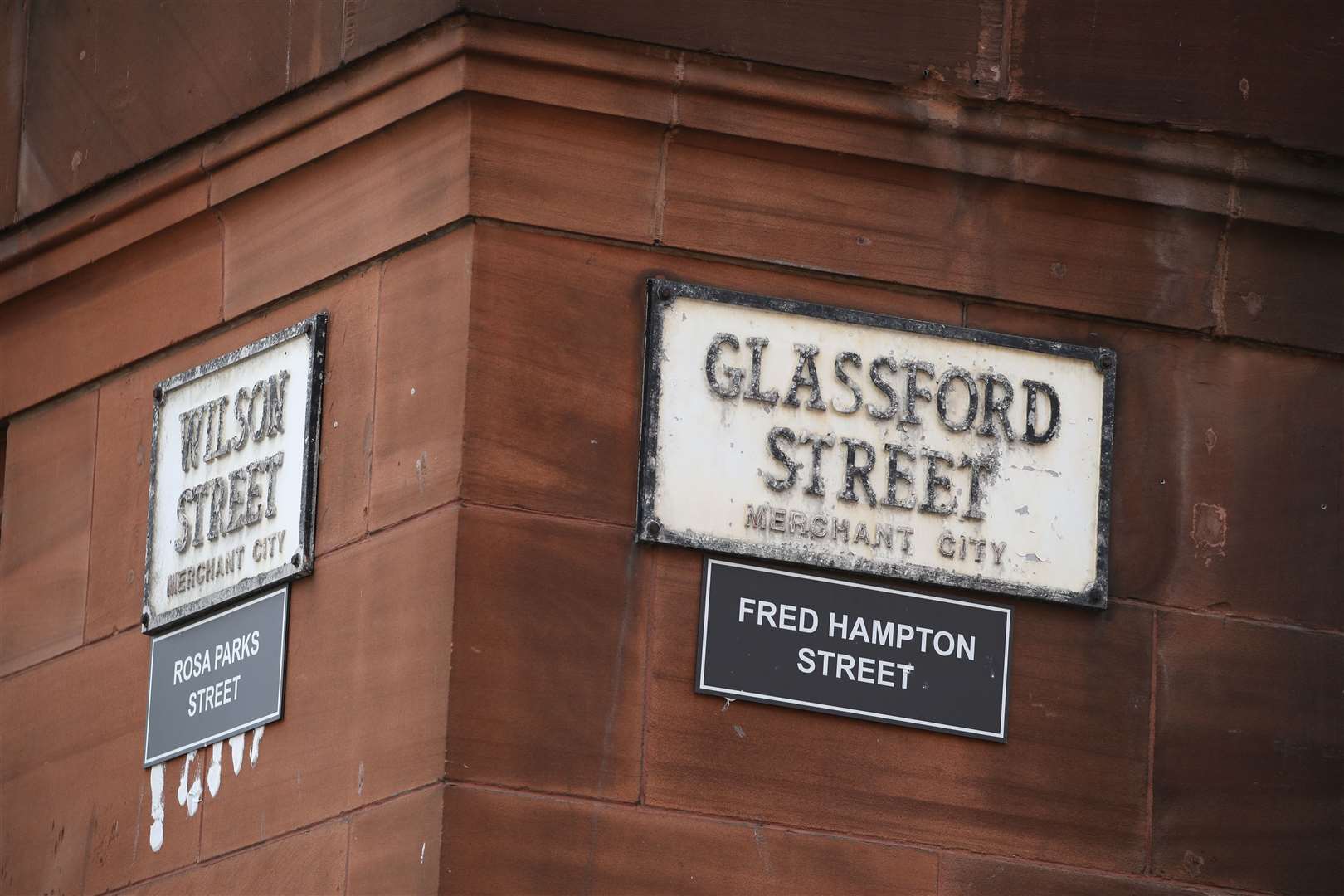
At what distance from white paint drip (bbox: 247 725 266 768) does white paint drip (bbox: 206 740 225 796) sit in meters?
0.17

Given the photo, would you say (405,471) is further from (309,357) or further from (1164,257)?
(1164,257)

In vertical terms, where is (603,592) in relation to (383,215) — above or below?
below

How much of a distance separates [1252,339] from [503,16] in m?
2.73

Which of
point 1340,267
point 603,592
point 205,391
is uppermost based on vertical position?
point 1340,267

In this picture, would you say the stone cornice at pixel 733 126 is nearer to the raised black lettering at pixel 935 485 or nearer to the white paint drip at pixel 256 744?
the raised black lettering at pixel 935 485

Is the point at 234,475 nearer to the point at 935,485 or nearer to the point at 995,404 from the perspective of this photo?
the point at 935,485

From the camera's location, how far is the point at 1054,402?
32.4 feet

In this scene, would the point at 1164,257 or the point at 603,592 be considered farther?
the point at 1164,257

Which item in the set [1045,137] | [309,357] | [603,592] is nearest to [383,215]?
[309,357]

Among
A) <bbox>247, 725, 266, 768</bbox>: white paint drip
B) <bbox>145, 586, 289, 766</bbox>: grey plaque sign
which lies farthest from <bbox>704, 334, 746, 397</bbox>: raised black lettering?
<bbox>247, 725, 266, 768</bbox>: white paint drip

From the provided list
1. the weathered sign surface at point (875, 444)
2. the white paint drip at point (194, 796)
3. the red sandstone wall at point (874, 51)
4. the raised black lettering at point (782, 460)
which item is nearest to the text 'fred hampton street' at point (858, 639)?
the weathered sign surface at point (875, 444)

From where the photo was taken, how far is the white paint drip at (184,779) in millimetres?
9977

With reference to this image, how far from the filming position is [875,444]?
31.7ft

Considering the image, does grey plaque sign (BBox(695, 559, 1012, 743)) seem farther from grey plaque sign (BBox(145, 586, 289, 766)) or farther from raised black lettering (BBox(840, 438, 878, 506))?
grey plaque sign (BBox(145, 586, 289, 766))
